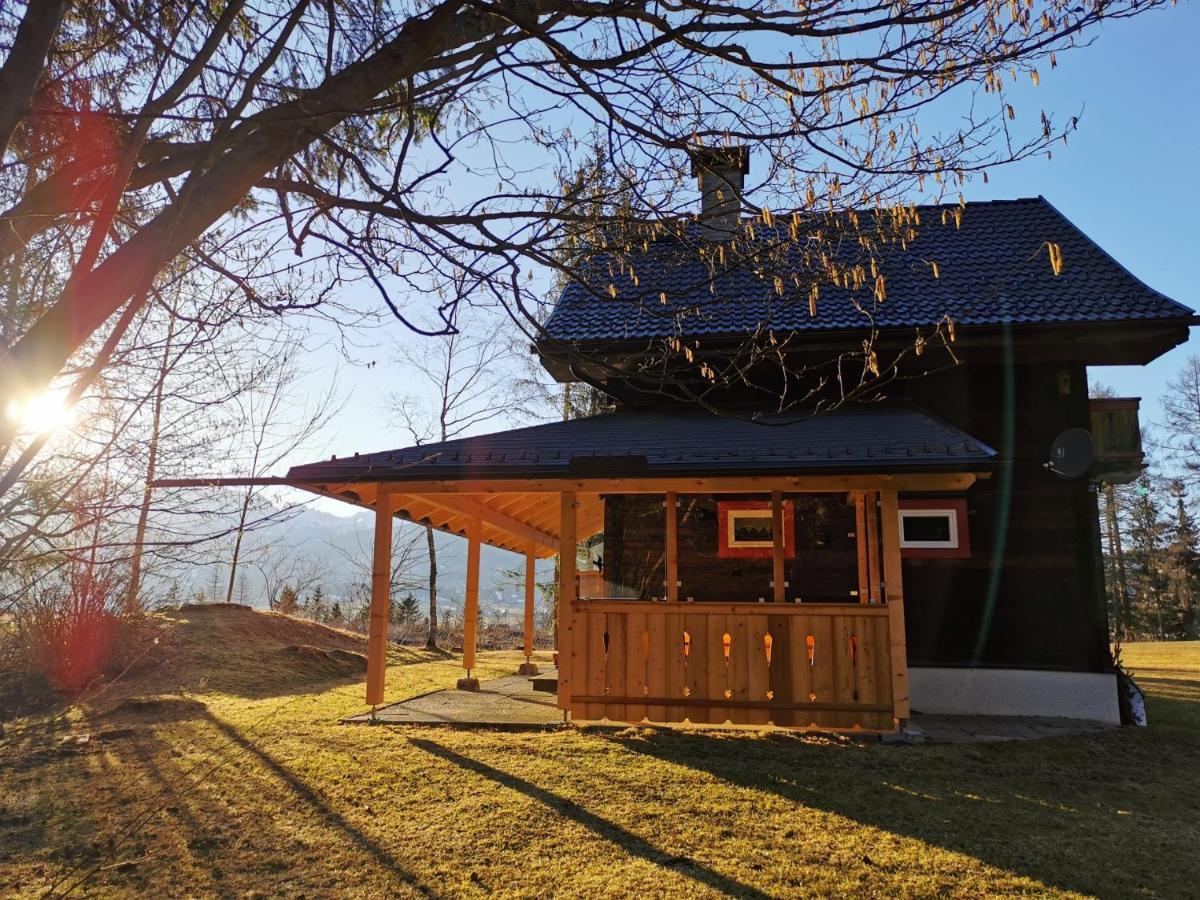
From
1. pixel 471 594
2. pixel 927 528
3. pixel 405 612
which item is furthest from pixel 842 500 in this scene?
pixel 405 612

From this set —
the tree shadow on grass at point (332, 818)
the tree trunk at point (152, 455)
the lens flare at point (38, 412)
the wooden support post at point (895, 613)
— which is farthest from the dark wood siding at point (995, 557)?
the lens flare at point (38, 412)

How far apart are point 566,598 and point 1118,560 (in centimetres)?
3080

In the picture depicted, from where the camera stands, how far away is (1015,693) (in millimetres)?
9328

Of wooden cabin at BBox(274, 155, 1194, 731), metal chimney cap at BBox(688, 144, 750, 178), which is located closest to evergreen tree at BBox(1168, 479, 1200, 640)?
wooden cabin at BBox(274, 155, 1194, 731)

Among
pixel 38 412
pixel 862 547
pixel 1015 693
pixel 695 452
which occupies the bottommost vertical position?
pixel 1015 693

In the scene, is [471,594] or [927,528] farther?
[471,594]

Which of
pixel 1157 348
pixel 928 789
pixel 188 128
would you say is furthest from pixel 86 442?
pixel 1157 348

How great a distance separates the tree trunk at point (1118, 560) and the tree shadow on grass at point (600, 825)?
96.3ft

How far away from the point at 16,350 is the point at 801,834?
15.7 feet

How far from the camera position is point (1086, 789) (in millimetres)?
6203

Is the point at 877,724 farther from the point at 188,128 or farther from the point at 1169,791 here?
the point at 188,128

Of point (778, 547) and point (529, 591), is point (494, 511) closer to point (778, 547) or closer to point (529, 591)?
point (778, 547)

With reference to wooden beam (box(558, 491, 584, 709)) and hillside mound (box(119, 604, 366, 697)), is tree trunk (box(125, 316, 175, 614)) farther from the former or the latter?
hillside mound (box(119, 604, 366, 697))

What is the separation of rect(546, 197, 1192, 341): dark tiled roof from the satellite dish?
138 cm
